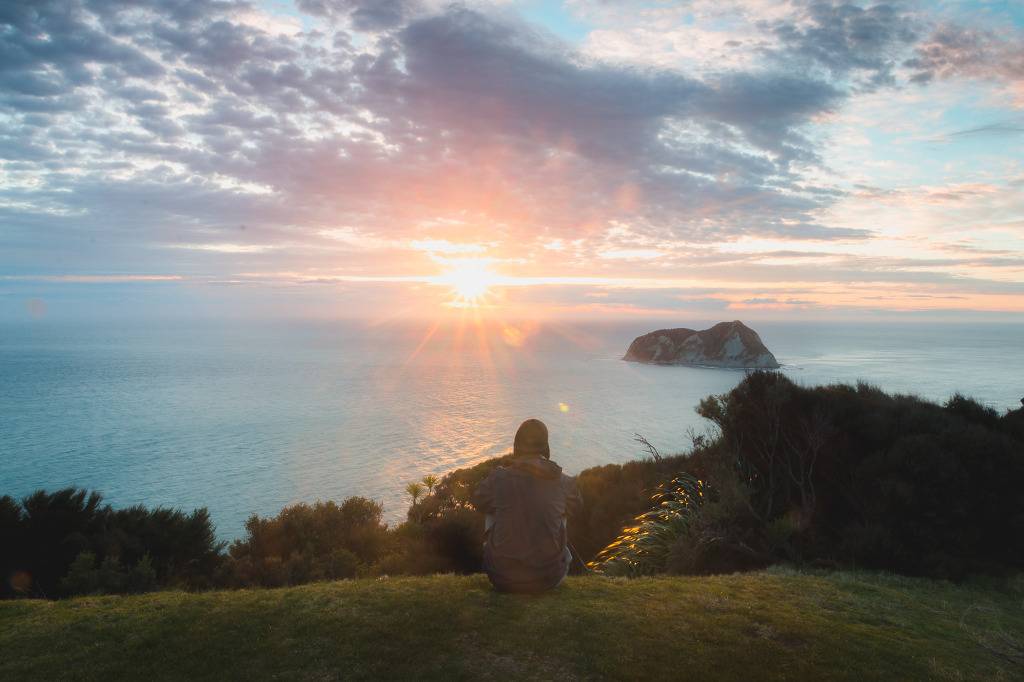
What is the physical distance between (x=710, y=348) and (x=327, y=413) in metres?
92.2

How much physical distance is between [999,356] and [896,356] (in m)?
21.6

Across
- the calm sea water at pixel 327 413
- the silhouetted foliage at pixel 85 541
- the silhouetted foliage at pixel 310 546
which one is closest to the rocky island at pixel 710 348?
the calm sea water at pixel 327 413

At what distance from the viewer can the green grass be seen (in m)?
5.26

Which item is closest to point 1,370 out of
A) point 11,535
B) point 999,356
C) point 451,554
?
point 11,535

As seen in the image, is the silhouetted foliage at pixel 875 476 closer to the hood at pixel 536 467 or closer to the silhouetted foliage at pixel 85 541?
the hood at pixel 536 467

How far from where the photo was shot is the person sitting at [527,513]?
646 centimetres

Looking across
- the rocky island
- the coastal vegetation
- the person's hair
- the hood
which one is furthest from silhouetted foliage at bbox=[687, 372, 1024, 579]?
the rocky island

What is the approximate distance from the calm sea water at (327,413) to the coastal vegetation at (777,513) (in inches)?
906

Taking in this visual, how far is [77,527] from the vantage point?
20203mm

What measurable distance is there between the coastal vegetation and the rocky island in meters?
117

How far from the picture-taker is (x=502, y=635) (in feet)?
19.0

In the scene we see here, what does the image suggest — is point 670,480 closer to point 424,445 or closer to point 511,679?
point 511,679

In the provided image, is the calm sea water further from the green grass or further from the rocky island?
the green grass

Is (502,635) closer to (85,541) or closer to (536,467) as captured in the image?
(536,467)
